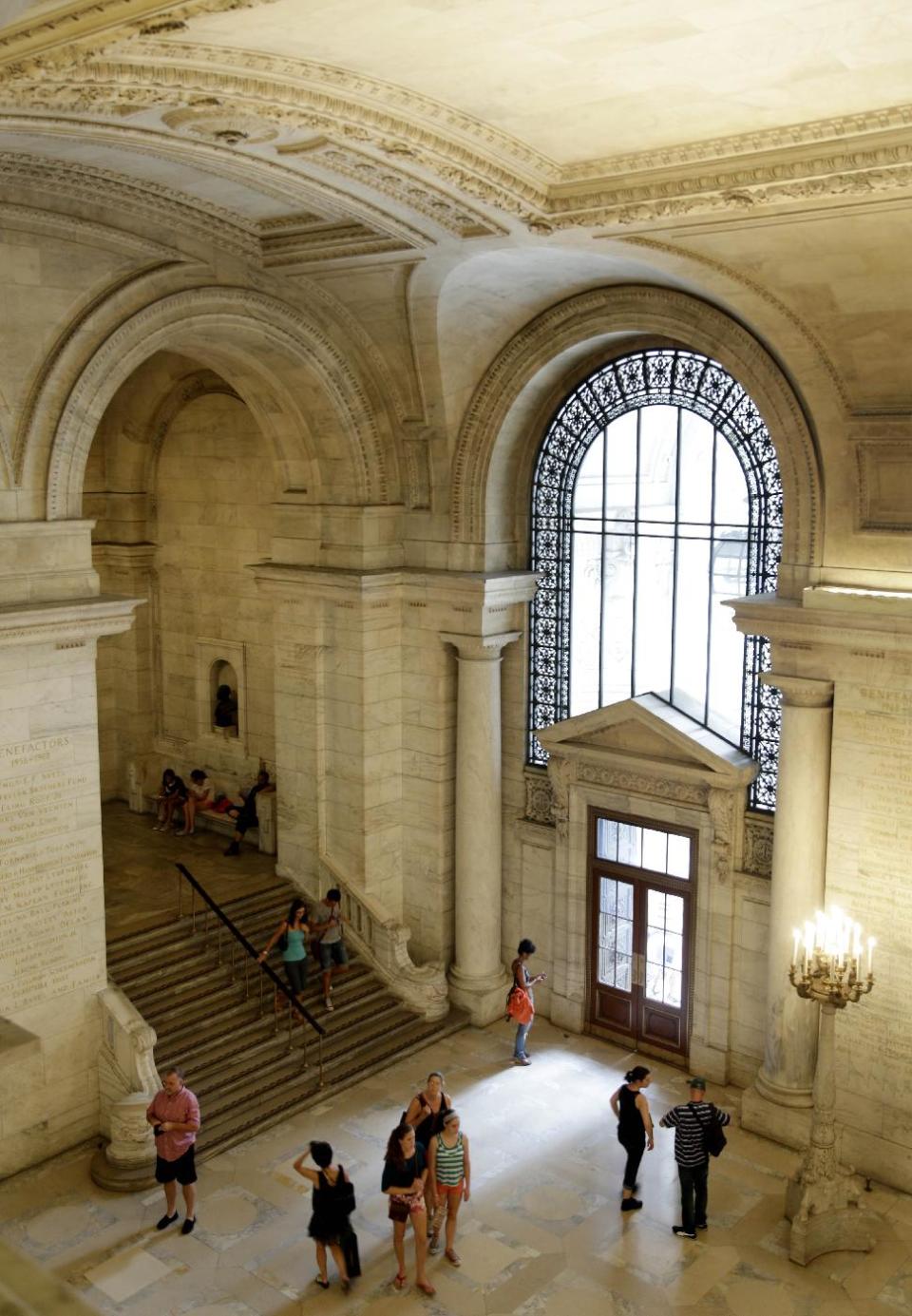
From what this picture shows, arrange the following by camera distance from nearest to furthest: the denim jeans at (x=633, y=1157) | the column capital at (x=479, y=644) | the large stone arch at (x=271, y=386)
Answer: the denim jeans at (x=633, y=1157), the large stone arch at (x=271, y=386), the column capital at (x=479, y=644)

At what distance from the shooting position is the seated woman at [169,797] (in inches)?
695

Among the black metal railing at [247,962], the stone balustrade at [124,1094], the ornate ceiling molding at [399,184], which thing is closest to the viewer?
the ornate ceiling molding at [399,184]

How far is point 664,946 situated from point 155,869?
250 inches

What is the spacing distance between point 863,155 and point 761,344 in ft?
12.4

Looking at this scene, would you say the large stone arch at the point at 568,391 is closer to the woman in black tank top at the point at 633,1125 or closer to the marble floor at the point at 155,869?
the woman in black tank top at the point at 633,1125

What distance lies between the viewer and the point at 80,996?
39.6ft

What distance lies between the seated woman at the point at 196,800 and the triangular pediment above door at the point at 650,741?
209 inches

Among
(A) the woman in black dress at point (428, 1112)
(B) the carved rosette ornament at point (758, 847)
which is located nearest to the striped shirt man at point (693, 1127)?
(A) the woman in black dress at point (428, 1112)

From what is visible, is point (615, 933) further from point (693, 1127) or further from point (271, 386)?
point (271, 386)

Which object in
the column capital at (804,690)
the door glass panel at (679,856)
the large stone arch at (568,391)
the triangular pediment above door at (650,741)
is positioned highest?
the large stone arch at (568,391)

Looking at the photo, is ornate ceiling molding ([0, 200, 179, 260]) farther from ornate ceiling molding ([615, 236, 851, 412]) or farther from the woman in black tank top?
the woman in black tank top

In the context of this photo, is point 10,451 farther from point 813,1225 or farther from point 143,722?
point 813,1225

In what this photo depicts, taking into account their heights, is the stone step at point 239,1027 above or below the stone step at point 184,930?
below

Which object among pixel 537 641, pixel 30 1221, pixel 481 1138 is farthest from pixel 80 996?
pixel 537 641
